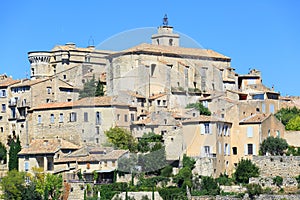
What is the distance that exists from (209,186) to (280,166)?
2777 millimetres

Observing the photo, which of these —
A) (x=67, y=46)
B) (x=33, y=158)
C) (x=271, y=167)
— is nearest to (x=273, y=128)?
(x=271, y=167)

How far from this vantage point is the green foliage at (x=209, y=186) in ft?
112

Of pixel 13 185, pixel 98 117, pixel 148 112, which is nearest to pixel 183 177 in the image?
pixel 148 112

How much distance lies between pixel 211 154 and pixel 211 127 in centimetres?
165

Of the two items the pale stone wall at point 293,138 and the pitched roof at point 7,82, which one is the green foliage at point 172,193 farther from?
the pitched roof at point 7,82

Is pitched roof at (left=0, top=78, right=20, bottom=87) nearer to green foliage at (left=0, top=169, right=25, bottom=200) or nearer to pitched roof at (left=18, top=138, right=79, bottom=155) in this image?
pitched roof at (left=18, top=138, right=79, bottom=155)

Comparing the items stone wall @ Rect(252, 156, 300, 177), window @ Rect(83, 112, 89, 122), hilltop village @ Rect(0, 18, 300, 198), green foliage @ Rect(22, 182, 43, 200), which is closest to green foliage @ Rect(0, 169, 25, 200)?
green foliage @ Rect(22, 182, 43, 200)

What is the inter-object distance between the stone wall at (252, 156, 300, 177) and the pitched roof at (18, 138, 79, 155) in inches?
357

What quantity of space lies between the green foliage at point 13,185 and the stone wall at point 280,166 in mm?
10076

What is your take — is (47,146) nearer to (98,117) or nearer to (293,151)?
(293,151)

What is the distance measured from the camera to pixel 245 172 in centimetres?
3509

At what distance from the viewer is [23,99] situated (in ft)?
150

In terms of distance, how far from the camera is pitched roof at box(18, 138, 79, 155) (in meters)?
40.6

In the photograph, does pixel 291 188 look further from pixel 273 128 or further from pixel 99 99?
pixel 99 99
